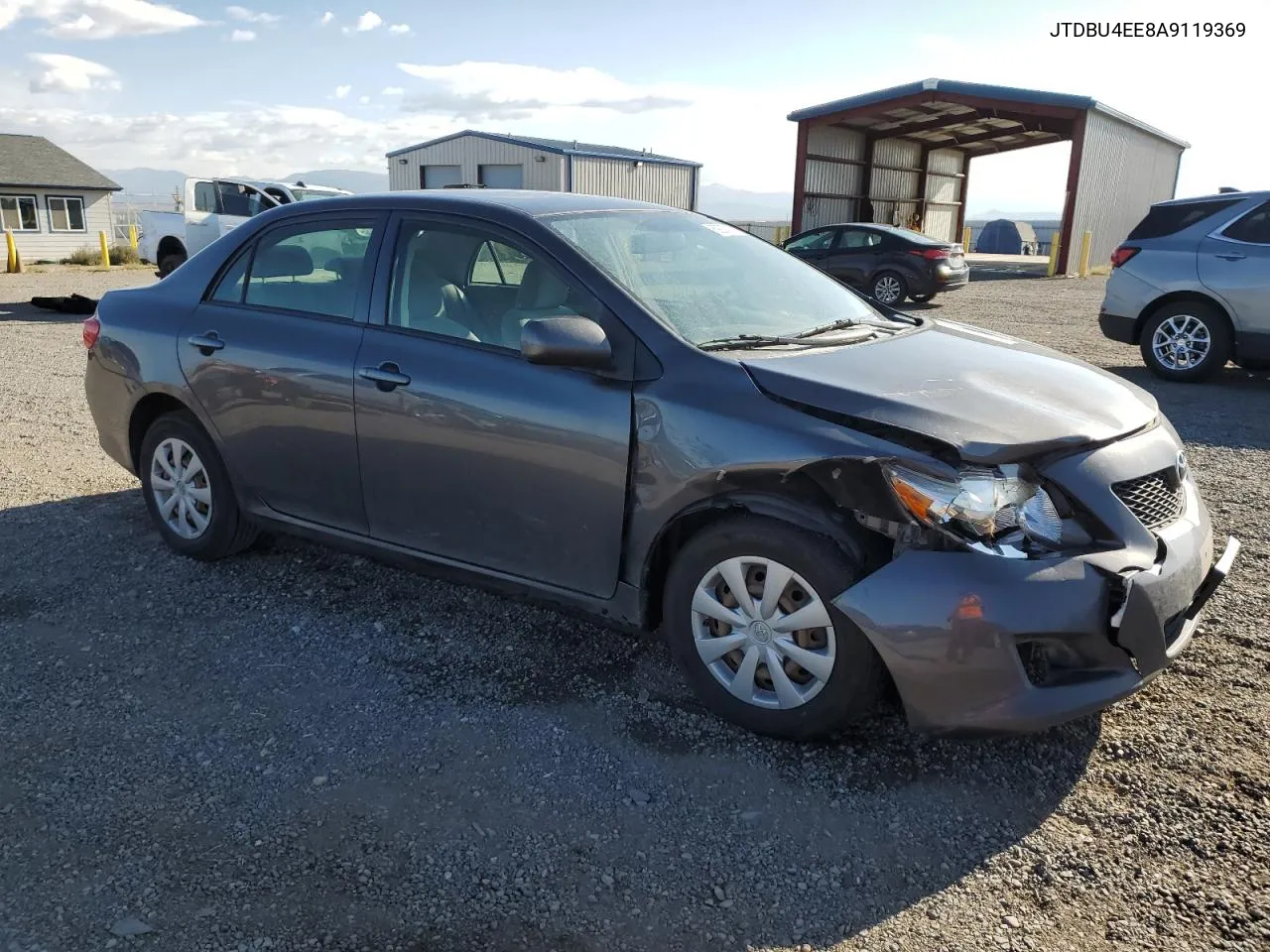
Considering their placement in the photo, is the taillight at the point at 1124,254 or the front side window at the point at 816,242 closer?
the taillight at the point at 1124,254

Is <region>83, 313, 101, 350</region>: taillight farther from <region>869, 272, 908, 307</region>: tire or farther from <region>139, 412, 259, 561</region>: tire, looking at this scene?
<region>869, 272, 908, 307</region>: tire

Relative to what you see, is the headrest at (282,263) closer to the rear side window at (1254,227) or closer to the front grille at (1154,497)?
the front grille at (1154,497)

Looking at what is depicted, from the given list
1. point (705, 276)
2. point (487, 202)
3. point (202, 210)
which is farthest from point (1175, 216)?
point (202, 210)

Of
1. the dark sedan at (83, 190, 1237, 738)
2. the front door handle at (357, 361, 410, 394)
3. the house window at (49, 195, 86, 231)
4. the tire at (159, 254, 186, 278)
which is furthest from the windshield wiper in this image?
the house window at (49, 195, 86, 231)

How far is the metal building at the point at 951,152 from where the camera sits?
26.8 m

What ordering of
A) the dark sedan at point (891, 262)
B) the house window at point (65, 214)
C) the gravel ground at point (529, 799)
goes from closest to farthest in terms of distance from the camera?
the gravel ground at point (529, 799) → the dark sedan at point (891, 262) → the house window at point (65, 214)

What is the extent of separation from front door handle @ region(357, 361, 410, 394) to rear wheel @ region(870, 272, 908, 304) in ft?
47.8

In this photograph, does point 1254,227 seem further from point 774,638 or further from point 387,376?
point 387,376

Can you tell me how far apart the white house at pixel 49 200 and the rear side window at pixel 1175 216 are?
36.9 m

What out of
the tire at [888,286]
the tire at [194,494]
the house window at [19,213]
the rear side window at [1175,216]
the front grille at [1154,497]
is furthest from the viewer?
the house window at [19,213]

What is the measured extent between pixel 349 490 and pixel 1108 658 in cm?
279

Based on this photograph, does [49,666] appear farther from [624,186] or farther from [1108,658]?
[624,186]

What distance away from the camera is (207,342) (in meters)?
4.37

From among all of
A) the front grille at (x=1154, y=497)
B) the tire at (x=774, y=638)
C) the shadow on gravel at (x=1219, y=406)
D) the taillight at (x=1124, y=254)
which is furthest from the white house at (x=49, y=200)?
the front grille at (x=1154, y=497)
